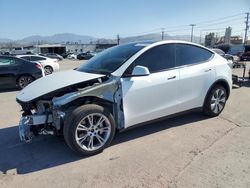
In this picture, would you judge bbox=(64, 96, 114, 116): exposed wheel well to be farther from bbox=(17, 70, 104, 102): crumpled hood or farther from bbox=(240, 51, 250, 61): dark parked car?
bbox=(240, 51, 250, 61): dark parked car

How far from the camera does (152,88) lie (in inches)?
160

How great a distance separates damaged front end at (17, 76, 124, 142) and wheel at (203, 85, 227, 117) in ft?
7.01

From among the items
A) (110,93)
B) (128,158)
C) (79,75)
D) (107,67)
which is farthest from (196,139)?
(79,75)

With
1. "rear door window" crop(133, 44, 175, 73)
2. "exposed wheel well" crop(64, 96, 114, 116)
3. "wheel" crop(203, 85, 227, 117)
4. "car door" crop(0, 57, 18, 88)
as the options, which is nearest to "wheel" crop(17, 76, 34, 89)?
"car door" crop(0, 57, 18, 88)

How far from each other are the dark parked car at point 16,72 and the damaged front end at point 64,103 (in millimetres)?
6034

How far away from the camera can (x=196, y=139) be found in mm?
4164

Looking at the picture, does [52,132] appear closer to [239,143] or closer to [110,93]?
[110,93]

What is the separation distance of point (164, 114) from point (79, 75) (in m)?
1.67

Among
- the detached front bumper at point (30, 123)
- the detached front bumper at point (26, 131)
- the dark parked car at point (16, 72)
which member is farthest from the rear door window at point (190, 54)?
the dark parked car at point (16, 72)

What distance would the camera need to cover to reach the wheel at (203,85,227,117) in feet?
16.5

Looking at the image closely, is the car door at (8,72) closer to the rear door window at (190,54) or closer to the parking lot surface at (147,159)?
the parking lot surface at (147,159)

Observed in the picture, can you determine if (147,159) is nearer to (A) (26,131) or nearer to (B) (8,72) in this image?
(A) (26,131)

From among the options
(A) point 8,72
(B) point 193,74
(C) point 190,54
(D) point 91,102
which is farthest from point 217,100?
(A) point 8,72

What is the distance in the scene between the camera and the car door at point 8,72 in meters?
9.11
